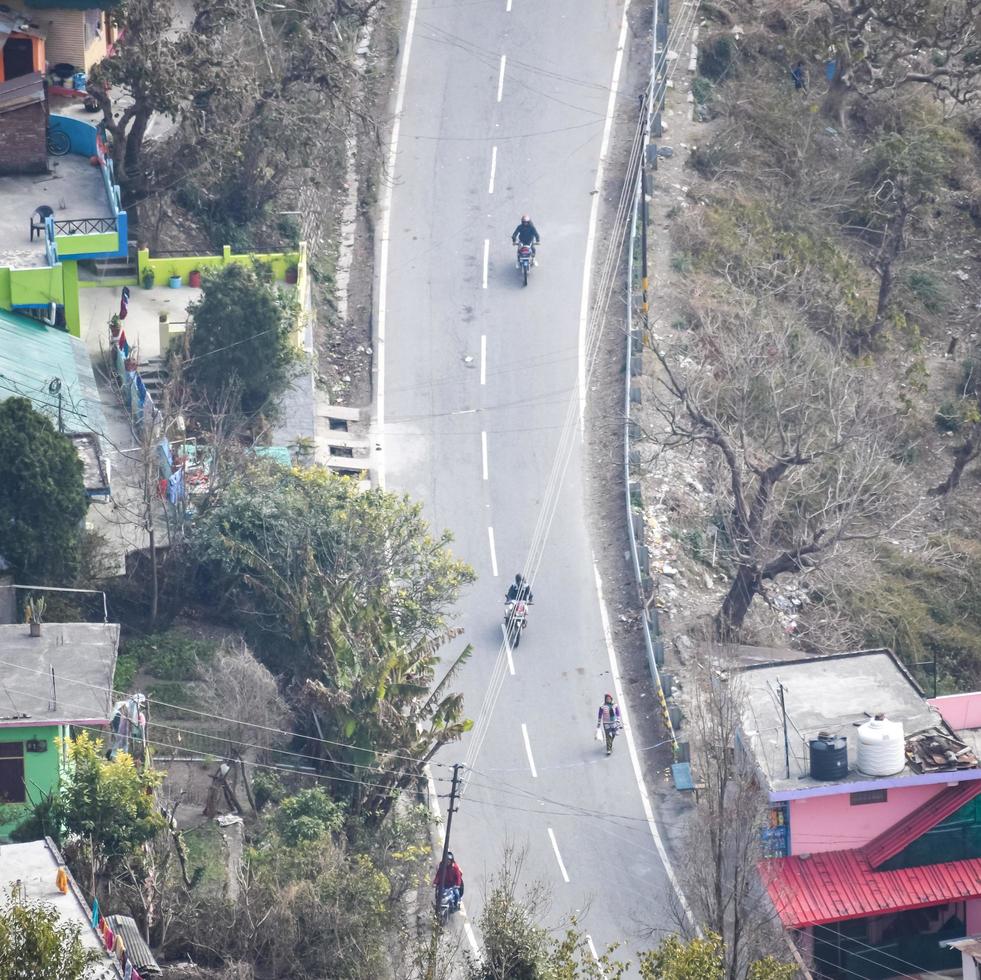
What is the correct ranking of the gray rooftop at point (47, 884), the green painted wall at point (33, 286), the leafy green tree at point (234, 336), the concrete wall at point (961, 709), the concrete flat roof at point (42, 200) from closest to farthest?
1. the gray rooftop at point (47, 884)
2. the concrete wall at point (961, 709)
3. the green painted wall at point (33, 286)
4. the concrete flat roof at point (42, 200)
5. the leafy green tree at point (234, 336)

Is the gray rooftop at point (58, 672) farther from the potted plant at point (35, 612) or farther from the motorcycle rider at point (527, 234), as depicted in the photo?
the motorcycle rider at point (527, 234)

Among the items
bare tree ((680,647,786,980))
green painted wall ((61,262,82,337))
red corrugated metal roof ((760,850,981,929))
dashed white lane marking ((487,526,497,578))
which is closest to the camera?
bare tree ((680,647,786,980))

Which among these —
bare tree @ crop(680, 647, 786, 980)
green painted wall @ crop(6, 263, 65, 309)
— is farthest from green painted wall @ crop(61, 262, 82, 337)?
bare tree @ crop(680, 647, 786, 980)

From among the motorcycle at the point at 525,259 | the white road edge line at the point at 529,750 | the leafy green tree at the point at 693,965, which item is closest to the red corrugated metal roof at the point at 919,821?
the white road edge line at the point at 529,750

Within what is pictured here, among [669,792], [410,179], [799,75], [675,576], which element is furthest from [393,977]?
[799,75]

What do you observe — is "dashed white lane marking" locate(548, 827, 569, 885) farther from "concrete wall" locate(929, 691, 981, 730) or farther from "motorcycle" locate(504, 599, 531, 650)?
"concrete wall" locate(929, 691, 981, 730)

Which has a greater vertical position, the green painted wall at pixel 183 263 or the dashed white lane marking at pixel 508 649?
the green painted wall at pixel 183 263
